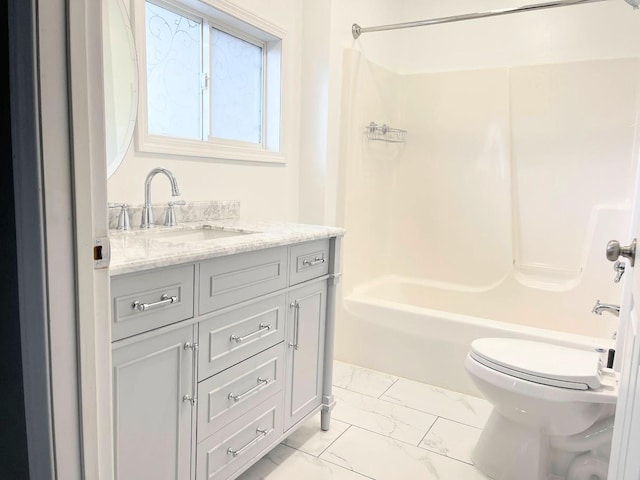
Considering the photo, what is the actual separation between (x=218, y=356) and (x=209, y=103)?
49.2 inches

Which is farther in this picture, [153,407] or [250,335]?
[250,335]

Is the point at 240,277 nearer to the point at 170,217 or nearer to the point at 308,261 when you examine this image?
the point at 308,261

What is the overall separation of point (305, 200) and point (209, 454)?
1.53m

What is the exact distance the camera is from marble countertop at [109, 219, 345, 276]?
43.5 inches

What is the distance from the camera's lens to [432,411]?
2215 millimetres

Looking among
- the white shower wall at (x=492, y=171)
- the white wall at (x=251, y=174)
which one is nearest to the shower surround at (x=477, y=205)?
the white shower wall at (x=492, y=171)

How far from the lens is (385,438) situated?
6.48ft

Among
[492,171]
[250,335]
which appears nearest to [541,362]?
[250,335]

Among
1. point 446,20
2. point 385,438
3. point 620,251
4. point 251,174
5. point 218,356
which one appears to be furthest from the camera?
point 446,20

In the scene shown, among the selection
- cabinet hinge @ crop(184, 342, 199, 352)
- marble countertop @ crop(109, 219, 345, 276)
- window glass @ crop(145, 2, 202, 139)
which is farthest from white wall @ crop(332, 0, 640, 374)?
cabinet hinge @ crop(184, 342, 199, 352)

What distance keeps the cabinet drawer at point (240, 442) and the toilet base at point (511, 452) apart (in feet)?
2.57

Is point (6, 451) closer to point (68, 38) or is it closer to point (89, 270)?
point (89, 270)

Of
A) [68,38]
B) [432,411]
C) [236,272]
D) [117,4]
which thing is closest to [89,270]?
[68,38]

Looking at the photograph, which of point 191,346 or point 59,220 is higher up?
point 59,220
